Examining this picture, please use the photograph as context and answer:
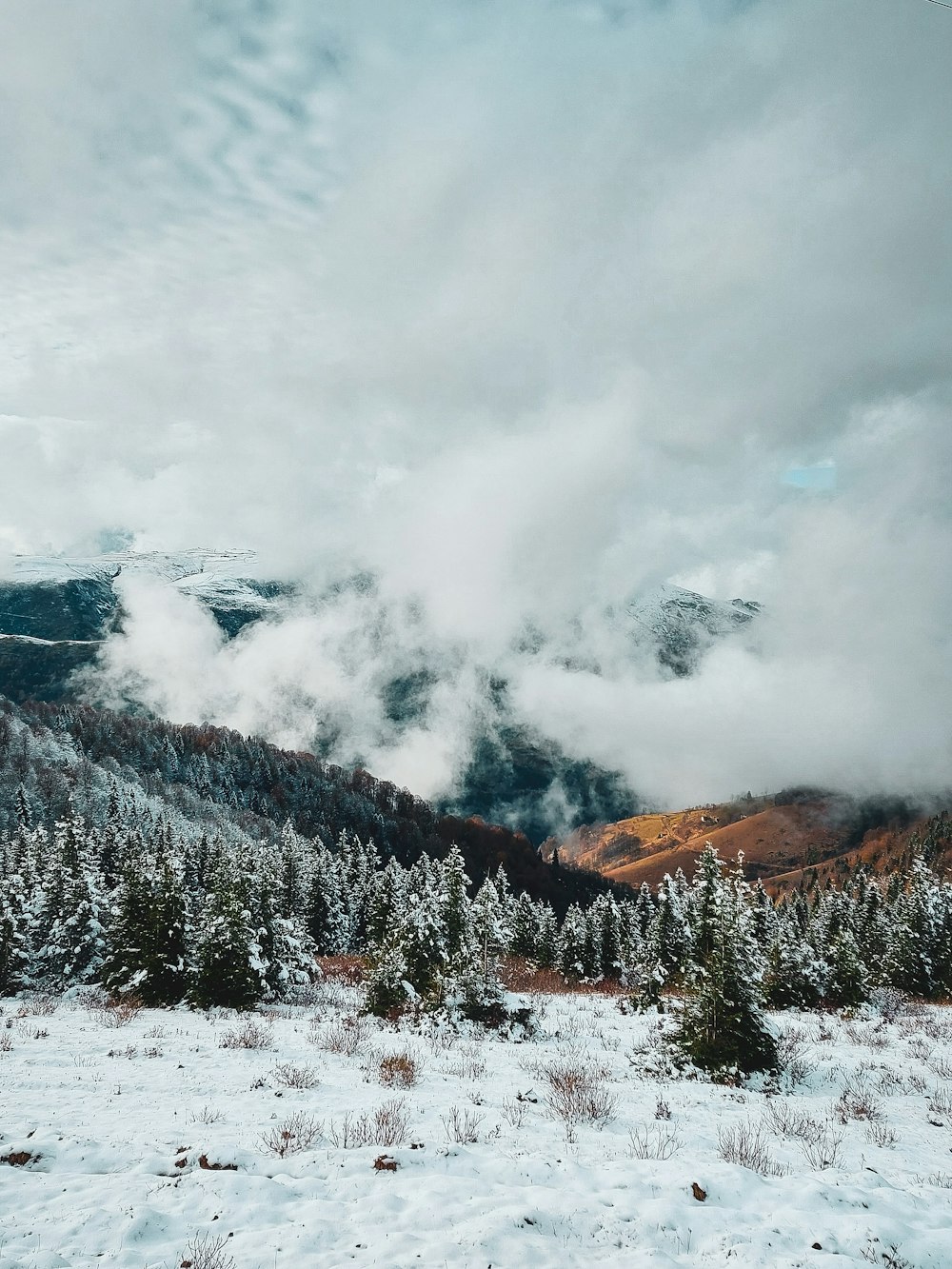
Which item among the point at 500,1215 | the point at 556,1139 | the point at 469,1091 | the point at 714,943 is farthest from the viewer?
the point at 714,943

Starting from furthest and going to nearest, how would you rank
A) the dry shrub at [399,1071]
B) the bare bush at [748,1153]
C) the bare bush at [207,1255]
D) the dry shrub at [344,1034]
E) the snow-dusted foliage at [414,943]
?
the snow-dusted foliage at [414,943] < the dry shrub at [344,1034] < the dry shrub at [399,1071] < the bare bush at [748,1153] < the bare bush at [207,1255]

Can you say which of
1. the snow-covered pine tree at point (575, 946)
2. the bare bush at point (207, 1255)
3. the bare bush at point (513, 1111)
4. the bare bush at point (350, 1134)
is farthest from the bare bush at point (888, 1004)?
the snow-covered pine tree at point (575, 946)

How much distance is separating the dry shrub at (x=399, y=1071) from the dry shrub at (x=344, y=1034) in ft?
5.26

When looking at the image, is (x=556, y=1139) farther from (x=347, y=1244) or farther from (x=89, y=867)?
(x=89, y=867)

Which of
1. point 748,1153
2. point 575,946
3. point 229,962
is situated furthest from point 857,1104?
point 575,946

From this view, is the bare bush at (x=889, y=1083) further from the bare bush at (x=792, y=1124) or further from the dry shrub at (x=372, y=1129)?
the dry shrub at (x=372, y=1129)

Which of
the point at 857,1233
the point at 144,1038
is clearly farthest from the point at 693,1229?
the point at 144,1038

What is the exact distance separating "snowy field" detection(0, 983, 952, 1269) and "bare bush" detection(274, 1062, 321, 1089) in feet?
0.22

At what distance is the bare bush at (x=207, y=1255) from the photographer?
5.20 m

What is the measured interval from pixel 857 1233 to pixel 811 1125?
172 inches

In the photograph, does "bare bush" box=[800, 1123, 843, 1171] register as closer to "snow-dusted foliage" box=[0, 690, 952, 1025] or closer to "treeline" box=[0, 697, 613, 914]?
"snow-dusted foliage" box=[0, 690, 952, 1025]

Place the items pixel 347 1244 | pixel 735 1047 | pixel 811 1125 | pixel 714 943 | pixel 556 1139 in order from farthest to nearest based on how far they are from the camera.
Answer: pixel 714 943 < pixel 735 1047 < pixel 811 1125 < pixel 556 1139 < pixel 347 1244

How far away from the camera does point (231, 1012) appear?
1962cm

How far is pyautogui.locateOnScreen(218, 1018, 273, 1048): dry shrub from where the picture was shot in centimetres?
1433
